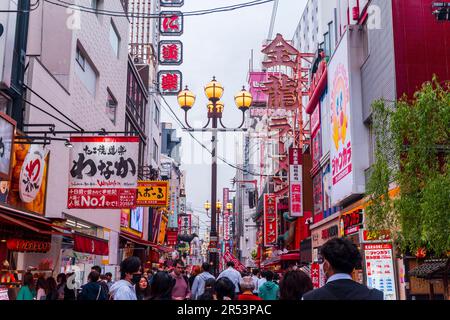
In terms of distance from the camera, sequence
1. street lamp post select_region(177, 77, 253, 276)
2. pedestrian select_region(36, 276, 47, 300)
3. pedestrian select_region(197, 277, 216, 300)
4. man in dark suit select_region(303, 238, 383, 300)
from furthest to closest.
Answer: street lamp post select_region(177, 77, 253, 276) → pedestrian select_region(36, 276, 47, 300) → pedestrian select_region(197, 277, 216, 300) → man in dark suit select_region(303, 238, 383, 300)

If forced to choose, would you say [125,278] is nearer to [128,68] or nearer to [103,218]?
[103,218]

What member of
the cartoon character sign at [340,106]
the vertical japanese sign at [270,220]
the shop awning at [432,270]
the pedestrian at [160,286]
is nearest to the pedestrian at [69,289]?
the pedestrian at [160,286]

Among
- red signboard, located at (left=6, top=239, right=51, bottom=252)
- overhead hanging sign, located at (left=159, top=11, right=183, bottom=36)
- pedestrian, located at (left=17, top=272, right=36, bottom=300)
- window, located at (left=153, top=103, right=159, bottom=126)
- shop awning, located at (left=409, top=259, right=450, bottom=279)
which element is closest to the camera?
pedestrian, located at (left=17, top=272, right=36, bottom=300)

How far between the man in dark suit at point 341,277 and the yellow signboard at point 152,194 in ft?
83.0

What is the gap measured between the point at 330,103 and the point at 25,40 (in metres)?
13.5

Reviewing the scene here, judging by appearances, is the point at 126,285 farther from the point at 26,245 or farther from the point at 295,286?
the point at 26,245

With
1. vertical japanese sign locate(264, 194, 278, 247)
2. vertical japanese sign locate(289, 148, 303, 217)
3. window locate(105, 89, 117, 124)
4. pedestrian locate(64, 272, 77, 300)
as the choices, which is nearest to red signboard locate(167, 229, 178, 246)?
vertical japanese sign locate(264, 194, 278, 247)

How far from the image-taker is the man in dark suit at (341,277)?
396 cm

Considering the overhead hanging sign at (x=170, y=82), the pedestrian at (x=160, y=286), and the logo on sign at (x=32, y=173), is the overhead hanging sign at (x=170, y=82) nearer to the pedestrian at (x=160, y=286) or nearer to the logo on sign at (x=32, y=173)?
the logo on sign at (x=32, y=173)

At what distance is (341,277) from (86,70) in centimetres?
2203

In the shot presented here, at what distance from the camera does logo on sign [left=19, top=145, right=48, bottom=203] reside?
607 inches

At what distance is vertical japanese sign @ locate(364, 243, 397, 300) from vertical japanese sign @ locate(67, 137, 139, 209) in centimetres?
787

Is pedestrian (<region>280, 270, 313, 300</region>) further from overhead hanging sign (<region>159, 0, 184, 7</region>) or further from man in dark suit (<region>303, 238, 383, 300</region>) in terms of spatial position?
overhead hanging sign (<region>159, 0, 184, 7</region>)
